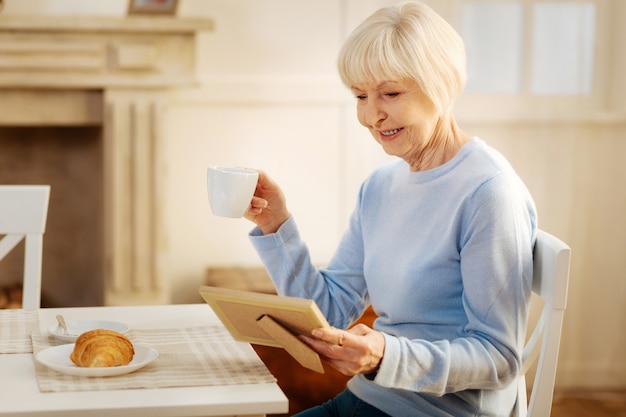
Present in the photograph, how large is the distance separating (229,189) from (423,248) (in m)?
0.33

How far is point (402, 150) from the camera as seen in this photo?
142cm

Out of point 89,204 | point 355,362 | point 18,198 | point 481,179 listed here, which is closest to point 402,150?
point 481,179

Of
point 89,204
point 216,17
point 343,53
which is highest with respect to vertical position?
point 216,17

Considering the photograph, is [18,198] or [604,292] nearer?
[18,198]

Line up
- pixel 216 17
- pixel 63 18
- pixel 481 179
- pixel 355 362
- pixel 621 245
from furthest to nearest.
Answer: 1. pixel 621 245
2. pixel 216 17
3. pixel 63 18
4. pixel 481 179
5. pixel 355 362

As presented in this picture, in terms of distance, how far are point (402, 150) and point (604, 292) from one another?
1.94 metres

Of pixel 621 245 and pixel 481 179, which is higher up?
pixel 481 179

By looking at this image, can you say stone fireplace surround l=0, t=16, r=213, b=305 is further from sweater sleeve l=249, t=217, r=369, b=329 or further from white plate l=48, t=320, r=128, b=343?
white plate l=48, t=320, r=128, b=343

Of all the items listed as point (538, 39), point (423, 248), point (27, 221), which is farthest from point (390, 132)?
point (538, 39)

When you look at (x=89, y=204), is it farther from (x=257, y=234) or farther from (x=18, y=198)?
(x=257, y=234)

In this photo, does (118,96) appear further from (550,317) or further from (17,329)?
(550,317)

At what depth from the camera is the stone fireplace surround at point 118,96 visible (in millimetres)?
2574

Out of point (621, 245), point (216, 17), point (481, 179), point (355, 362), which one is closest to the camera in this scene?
point (355, 362)

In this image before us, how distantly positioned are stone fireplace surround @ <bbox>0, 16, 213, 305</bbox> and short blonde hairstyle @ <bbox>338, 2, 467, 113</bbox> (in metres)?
1.32
